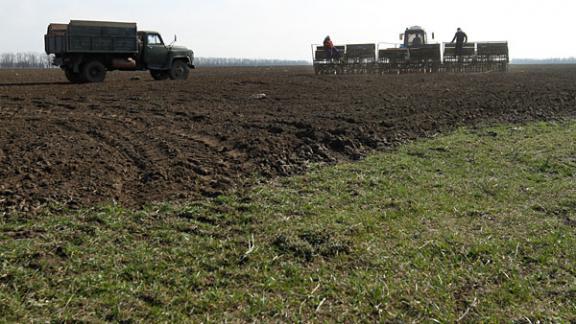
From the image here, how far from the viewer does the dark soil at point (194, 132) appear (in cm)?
627

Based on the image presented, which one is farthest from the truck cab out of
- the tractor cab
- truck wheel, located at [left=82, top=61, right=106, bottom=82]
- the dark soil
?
the tractor cab

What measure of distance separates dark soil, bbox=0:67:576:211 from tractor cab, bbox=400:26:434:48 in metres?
19.5

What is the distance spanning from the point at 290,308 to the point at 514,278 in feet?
5.88

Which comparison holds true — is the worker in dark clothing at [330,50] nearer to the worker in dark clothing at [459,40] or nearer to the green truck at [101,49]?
the worker in dark clothing at [459,40]

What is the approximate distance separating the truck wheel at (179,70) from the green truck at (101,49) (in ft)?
0.92

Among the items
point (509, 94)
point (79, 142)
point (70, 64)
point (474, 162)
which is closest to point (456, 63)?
point (509, 94)

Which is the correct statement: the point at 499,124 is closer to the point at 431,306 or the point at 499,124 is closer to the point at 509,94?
the point at 509,94

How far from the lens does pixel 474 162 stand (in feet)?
26.7

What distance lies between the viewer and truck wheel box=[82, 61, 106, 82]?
67.7 feet

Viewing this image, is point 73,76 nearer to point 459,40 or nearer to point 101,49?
point 101,49

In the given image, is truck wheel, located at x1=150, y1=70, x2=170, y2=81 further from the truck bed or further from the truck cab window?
the truck bed

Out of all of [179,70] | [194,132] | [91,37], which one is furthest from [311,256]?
[179,70]

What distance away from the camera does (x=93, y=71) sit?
20.9 metres

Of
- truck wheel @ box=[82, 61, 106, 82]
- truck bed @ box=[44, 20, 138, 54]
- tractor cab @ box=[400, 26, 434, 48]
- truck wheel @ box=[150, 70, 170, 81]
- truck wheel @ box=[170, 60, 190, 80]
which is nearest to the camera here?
truck bed @ box=[44, 20, 138, 54]
